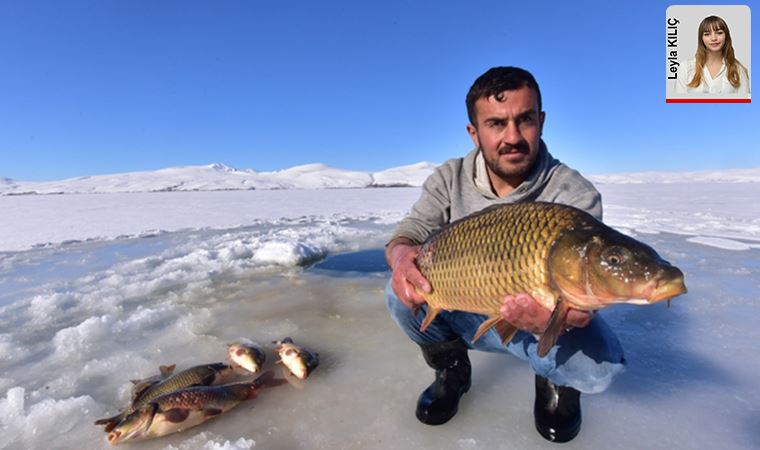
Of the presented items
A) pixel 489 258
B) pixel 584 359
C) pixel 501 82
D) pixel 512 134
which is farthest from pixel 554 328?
pixel 501 82

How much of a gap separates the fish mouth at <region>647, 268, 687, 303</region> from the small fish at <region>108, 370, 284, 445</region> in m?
1.88

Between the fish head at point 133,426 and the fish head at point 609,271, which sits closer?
the fish head at point 609,271

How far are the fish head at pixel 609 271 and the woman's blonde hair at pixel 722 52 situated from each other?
487 centimetres

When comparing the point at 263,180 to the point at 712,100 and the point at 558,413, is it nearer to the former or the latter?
the point at 712,100

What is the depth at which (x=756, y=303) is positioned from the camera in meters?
3.25

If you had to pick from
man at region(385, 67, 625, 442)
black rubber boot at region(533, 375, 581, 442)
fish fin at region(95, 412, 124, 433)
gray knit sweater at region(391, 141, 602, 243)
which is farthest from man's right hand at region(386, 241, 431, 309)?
fish fin at region(95, 412, 124, 433)

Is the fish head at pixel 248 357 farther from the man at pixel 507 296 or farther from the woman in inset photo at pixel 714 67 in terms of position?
the woman in inset photo at pixel 714 67

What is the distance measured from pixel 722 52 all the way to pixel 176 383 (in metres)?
6.54

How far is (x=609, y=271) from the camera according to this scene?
124 centimetres

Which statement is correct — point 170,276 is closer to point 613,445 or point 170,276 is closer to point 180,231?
point 613,445

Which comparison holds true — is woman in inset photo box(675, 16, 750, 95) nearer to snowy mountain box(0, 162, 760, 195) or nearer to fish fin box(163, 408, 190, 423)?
fish fin box(163, 408, 190, 423)

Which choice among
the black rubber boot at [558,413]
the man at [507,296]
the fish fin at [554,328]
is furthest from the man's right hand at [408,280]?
the black rubber boot at [558,413]

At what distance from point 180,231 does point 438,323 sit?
9435mm

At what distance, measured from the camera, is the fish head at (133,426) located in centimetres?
168
